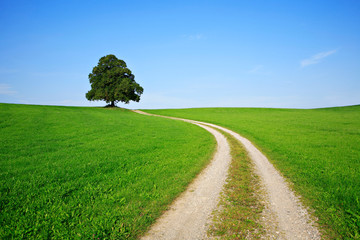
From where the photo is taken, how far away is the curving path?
500cm

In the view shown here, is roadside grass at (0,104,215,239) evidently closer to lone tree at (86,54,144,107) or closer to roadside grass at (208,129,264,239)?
roadside grass at (208,129,264,239)

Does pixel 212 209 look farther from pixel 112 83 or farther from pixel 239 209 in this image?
pixel 112 83

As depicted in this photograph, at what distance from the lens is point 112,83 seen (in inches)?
2315

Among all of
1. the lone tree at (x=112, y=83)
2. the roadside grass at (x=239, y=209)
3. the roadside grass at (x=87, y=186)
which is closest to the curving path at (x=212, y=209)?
the roadside grass at (x=239, y=209)

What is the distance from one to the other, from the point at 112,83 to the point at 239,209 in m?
60.1

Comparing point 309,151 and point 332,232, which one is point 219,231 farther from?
point 309,151

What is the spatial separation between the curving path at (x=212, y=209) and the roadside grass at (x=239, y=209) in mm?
258

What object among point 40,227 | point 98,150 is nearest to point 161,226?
point 40,227

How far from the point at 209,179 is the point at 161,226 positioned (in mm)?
4224

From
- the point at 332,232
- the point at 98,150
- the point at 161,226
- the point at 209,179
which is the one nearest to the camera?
the point at 332,232

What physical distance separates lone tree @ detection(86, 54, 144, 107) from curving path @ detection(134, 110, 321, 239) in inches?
2116

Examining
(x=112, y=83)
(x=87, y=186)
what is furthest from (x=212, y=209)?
(x=112, y=83)

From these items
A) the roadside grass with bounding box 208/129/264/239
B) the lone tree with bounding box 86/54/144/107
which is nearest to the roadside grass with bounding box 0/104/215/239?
the roadside grass with bounding box 208/129/264/239

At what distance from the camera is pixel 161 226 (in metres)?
5.37
